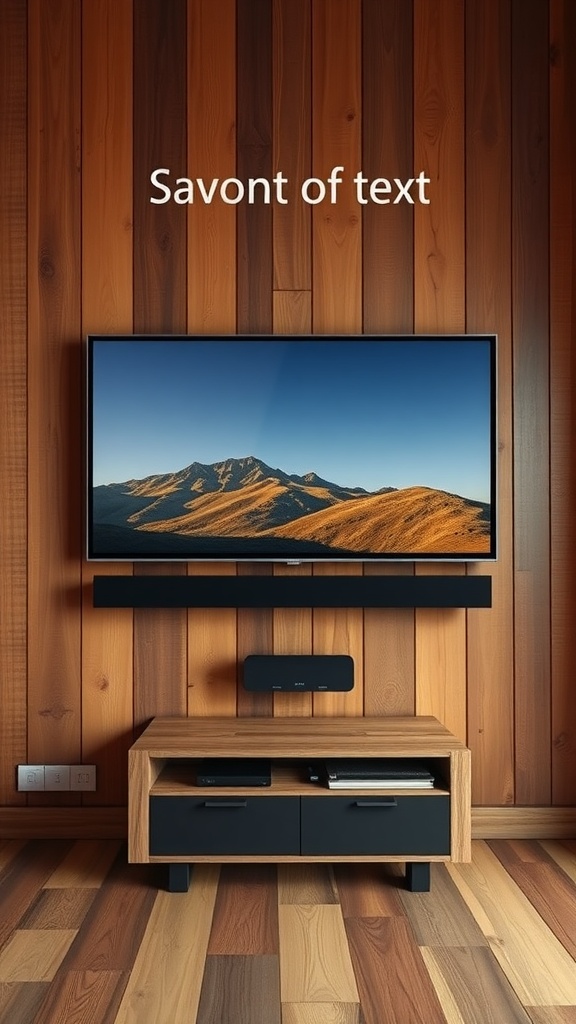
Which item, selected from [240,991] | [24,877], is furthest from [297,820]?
[24,877]

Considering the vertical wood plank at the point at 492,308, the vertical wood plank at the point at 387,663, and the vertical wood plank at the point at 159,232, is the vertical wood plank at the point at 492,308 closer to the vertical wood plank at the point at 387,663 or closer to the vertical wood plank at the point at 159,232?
the vertical wood plank at the point at 387,663

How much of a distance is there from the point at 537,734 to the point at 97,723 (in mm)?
1461

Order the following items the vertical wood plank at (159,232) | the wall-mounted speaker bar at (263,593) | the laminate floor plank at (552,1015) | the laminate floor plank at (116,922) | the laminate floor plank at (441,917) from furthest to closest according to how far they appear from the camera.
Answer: the vertical wood plank at (159,232)
the wall-mounted speaker bar at (263,593)
the laminate floor plank at (441,917)
the laminate floor plank at (116,922)
the laminate floor plank at (552,1015)

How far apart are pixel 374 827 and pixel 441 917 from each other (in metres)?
0.29

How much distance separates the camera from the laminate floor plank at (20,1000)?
193cm

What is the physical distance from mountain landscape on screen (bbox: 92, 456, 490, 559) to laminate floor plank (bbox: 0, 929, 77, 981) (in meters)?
1.12

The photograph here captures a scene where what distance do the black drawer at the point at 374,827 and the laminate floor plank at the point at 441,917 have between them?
0.40 feet

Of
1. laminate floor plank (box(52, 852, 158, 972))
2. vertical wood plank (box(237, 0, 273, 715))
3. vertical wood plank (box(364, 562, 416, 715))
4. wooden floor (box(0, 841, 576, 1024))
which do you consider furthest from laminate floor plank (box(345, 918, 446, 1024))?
vertical wood plank (box(237, 0, 273, 715))

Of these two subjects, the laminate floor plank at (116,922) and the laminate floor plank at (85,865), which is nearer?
the laminate floor plank at (116,922)

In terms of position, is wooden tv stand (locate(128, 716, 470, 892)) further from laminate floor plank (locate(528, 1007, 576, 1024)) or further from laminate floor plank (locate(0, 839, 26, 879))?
laminate floor plank (locate(528, 1007, 576, 1024))

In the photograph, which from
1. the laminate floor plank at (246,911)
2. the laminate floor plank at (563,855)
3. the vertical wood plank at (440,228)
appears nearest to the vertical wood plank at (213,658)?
the laminate floor plank at (246,911)

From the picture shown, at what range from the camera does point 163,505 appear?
294cm

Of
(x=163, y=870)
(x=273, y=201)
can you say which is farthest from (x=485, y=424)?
(x=163, y=870)

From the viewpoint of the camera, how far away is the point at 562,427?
10.0ft
